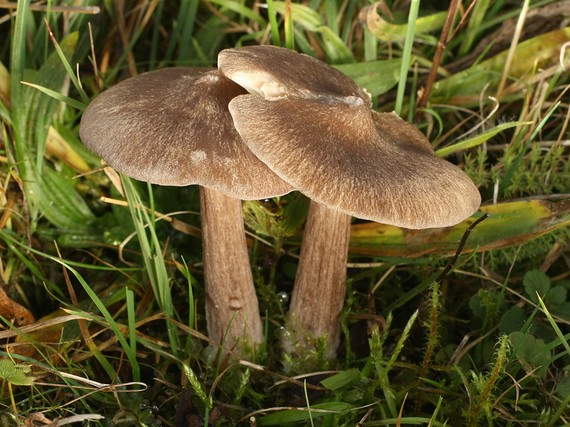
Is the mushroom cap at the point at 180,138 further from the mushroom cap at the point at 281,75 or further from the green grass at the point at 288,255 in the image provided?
the green grass at the point at 288,255

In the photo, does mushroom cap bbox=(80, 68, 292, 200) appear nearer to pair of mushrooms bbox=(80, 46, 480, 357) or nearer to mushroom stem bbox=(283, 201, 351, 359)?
pair of mushrooms bbox=(80, 46, 480, 357)

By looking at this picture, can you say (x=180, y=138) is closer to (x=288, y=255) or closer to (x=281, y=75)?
(x=281, y=75)

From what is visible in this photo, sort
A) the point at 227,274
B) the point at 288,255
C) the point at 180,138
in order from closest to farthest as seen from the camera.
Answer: the point at 180,138, the point at 227,274, the point at 288,255

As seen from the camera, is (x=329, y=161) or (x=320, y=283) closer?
(x=329, y=161)

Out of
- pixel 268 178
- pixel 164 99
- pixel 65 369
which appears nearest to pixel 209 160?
pixel 268 178

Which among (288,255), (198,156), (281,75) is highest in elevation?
(281,75)

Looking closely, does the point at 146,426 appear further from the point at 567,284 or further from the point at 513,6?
the point at 513,6

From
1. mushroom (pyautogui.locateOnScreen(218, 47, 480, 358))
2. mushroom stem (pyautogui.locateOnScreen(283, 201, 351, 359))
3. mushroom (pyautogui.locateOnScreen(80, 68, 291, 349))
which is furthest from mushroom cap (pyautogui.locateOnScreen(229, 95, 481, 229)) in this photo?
mushroom stem (pyautogui.locateOnScreen(283, 201, 351, 359))

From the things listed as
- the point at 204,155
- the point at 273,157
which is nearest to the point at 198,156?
the point at 204,155

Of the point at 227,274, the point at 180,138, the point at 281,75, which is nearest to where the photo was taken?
the point at 180,138
